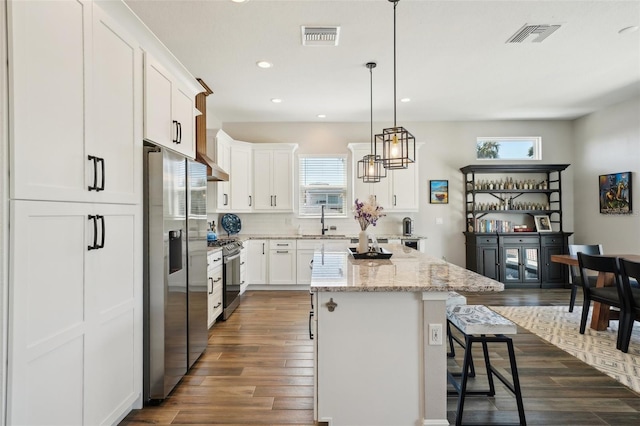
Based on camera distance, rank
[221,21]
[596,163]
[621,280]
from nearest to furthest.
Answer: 1. [221,21]
2. [621,280]
3. [596,163]

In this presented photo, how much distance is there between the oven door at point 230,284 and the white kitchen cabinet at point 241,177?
1380 millimetres

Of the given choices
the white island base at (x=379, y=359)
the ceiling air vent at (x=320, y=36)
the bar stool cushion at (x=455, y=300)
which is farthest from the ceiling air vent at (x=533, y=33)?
the white island base at (x=379, y=359)

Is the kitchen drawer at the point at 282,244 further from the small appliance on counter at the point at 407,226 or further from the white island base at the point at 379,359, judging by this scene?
the white island base at the point at 379,359

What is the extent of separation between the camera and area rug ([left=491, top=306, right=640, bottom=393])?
8.81ft

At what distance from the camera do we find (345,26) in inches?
116

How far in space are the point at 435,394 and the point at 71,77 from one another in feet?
8.37

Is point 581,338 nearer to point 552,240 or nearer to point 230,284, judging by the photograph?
point 552,240

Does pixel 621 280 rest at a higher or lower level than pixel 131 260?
lower

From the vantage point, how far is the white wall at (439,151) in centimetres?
609

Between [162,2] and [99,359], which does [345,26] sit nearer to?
[162,2]

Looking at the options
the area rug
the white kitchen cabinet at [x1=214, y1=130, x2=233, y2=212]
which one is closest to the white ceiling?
the white kitchen cabinet at [x1=214, y1=130, x2=233, y2=212]

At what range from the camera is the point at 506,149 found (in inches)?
243

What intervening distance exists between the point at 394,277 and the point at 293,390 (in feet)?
3.91

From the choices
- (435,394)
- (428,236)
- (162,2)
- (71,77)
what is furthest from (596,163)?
(71,77)
